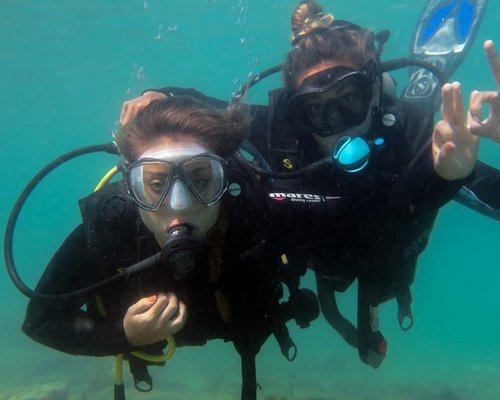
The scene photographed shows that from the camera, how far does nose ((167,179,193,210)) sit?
3.16 metres

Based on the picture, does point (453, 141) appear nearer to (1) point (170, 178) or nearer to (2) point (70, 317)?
(1) point (170, 178)

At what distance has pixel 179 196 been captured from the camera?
317 centimetres

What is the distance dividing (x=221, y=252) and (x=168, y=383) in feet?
50.9

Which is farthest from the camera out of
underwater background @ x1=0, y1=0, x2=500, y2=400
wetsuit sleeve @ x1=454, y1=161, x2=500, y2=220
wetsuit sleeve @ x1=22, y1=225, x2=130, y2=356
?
underwater background @ x1=0, y1=0, x2=500, y2=400

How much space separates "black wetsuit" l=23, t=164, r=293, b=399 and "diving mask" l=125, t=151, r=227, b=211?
0.31m

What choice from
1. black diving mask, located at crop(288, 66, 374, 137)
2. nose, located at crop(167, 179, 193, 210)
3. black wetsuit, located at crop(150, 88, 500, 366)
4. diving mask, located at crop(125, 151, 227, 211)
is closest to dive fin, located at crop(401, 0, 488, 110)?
black wetsuit, located at crop(150, 88, 500, 366)

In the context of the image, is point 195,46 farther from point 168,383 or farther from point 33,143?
point 33,143

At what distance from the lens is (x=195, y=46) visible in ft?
99.0

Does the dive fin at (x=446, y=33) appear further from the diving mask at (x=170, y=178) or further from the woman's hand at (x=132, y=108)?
the diving mask at (x=170, y=178)

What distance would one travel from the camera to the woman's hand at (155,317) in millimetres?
2953

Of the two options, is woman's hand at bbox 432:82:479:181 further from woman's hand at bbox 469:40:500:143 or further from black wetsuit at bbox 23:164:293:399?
black wetsuit at bbox 23:164:293:399

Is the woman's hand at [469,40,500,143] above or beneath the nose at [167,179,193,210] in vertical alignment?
above

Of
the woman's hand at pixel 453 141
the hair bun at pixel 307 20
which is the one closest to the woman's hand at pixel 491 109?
the woman's hand at pixel 453 141

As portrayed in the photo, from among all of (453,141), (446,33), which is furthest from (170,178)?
(446,33)
